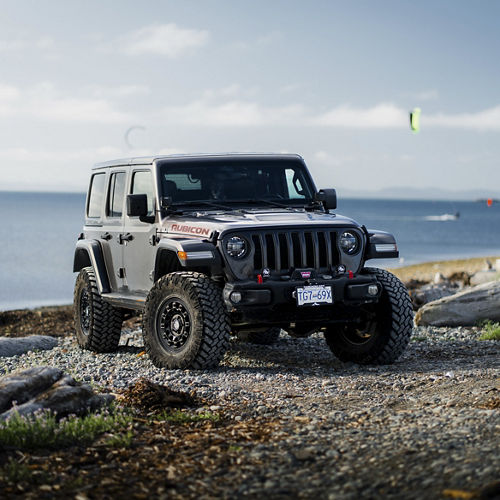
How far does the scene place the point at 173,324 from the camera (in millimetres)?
9359

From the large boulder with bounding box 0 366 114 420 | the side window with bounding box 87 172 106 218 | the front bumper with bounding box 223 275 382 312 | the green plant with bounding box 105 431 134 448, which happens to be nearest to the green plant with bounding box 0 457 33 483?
the green plant with bounding box 105 431 134 448

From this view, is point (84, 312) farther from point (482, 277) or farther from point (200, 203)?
point (482, 277)

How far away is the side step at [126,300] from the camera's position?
10414 millimetres

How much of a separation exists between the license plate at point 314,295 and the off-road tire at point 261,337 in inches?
119

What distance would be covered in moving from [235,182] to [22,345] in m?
5.01

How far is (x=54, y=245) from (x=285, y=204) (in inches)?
2518

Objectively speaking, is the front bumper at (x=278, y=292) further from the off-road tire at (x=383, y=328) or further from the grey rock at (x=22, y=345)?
the grey rock at (x=22, y=345)

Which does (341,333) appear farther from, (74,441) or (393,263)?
(393,263)

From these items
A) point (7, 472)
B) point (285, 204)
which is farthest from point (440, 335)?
point (7, 472)

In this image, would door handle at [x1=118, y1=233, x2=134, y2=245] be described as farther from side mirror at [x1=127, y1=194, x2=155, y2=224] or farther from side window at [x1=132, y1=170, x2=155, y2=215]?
side mirror at [x1=127, y1=194, x2=155, y2=224]

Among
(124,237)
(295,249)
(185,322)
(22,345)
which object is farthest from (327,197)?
(22,345)

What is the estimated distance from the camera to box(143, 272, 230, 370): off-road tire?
29.3 feet

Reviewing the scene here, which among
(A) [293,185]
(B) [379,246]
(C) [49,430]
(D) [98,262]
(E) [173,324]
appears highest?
(A) [293,185]

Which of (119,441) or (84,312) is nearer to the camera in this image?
(119,441)
